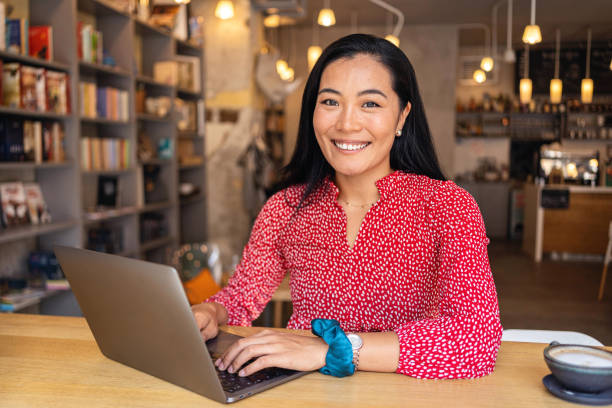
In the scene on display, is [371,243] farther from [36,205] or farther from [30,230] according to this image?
[36,205]

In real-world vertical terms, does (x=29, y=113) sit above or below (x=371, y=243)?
above

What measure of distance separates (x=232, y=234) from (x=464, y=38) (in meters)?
5.96

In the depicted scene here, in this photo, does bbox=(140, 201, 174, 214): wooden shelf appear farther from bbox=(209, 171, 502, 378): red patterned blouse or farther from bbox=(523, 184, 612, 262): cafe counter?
bbox=(523, 184, 612, 262): cafe counter

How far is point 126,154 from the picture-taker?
480 cm

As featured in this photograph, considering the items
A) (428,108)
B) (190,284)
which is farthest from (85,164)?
(428,108)

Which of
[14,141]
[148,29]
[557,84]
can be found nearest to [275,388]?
[14,141]

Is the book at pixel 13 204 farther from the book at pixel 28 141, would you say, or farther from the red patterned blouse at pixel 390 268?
the red patterned blouse at pixel 390 268

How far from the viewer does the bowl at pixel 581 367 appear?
935 mm

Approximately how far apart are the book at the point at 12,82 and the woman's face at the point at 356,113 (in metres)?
2.60

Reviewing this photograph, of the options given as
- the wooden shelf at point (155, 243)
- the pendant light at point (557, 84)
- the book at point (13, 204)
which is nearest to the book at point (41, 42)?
the book at point (13, 204)

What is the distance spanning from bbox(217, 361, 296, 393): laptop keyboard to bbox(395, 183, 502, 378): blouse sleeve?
23 cm

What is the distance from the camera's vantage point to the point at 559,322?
4.96m

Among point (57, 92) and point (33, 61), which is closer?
point (33, 61)

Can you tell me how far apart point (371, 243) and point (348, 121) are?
32 centimetres
